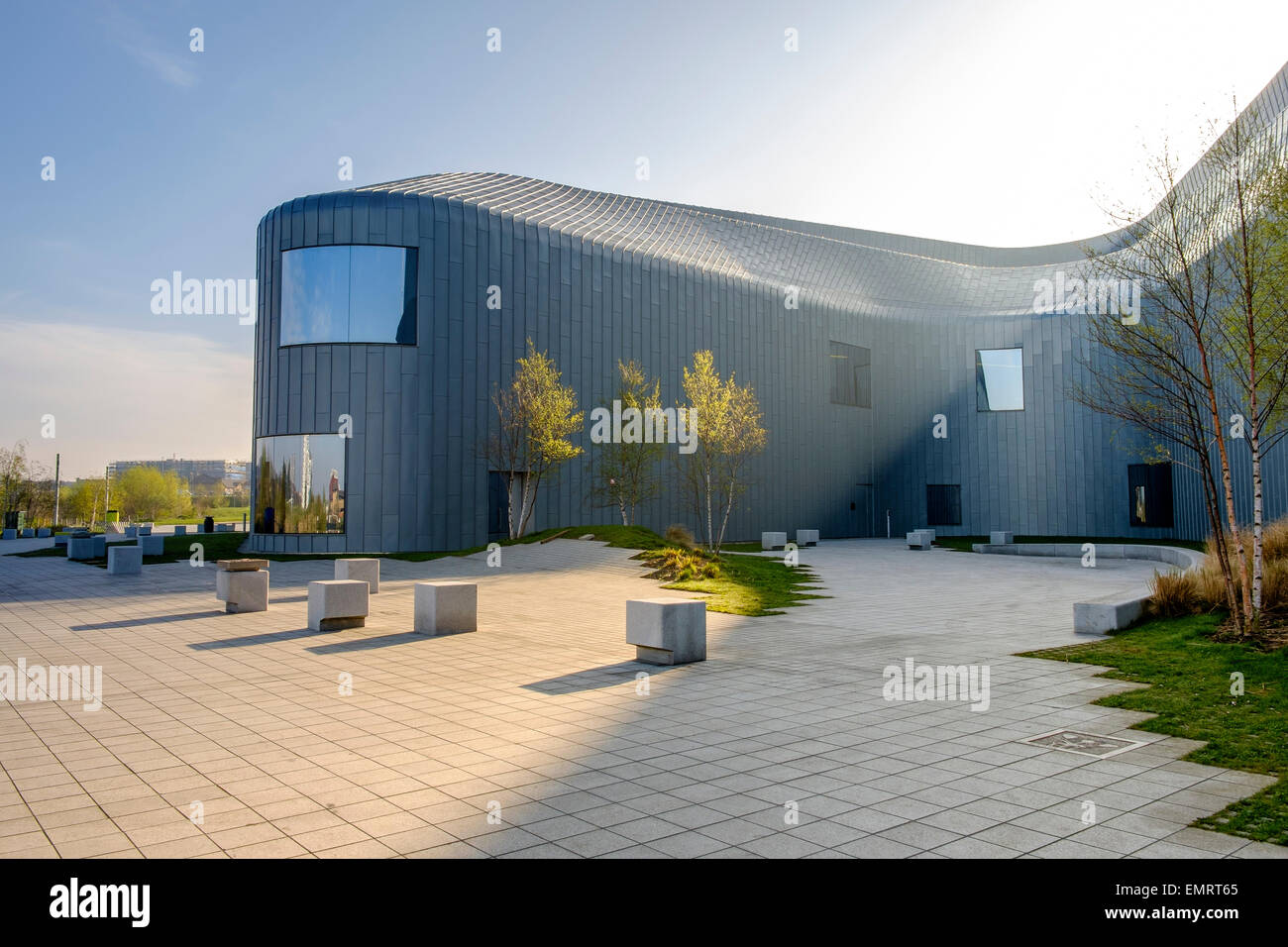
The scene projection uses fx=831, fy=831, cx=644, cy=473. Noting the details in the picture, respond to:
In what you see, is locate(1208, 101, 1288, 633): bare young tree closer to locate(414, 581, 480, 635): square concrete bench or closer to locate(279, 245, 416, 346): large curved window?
locate(414, 581, 480, 635): square concrete bench

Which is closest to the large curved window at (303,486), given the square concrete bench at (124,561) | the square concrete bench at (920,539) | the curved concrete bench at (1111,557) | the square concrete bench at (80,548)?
Result: the square concrete bench at (80,548)

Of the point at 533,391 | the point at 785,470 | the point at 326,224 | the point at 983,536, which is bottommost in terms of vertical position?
the point at 983,536

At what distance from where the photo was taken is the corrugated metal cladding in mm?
31906

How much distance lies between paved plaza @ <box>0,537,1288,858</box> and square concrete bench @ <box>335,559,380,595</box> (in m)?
4.55

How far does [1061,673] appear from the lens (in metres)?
10.1

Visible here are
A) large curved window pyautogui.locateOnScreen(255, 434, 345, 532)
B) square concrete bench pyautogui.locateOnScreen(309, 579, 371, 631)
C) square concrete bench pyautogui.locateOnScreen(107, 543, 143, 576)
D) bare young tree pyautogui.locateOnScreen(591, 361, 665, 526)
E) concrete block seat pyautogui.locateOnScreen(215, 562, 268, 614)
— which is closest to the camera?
square concrete bench pyautogui.locateOnScreen(309, 579, 371, 631)

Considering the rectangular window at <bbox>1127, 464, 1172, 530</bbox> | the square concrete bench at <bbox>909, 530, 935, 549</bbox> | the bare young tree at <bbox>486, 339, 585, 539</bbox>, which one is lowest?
the square concrete bench at <bbox>909, 530, 935, 549</bbox>

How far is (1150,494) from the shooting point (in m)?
40.7

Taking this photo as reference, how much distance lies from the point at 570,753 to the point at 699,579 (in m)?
14.7

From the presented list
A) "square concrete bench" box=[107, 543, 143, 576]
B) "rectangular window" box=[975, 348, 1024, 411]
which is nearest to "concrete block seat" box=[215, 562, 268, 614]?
"square concrete bench" box=[107, 543, 143, 576]

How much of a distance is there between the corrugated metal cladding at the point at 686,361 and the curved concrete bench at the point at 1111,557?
4389 millimetres

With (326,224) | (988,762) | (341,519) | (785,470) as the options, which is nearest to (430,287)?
(326,224)
